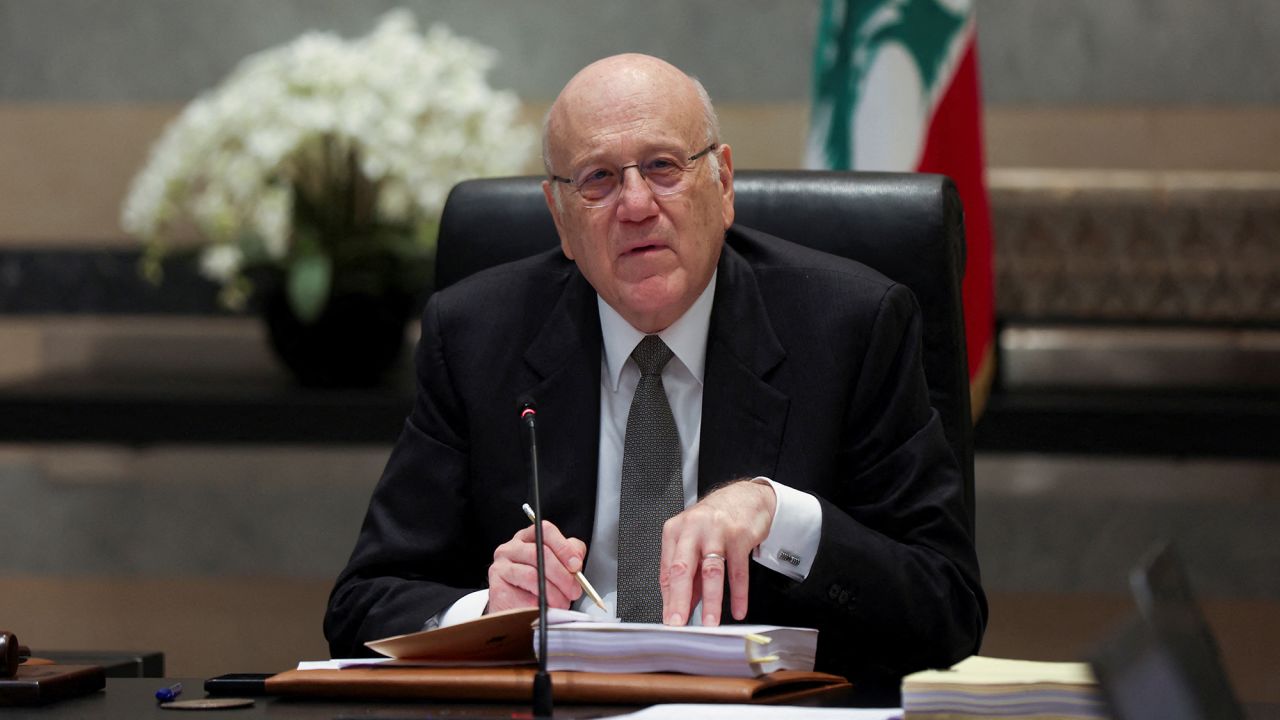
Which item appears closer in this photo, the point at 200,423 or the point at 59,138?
the point at 200,423

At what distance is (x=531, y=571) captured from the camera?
162cm

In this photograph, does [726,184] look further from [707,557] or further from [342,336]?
[342,336]

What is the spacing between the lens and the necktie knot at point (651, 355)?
1.98 meters

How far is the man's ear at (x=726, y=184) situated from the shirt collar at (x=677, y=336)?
83 millimetres

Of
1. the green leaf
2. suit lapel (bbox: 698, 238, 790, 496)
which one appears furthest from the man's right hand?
the green leaf

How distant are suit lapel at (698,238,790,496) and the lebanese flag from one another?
99 centimetres

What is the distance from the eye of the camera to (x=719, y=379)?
6.36ft

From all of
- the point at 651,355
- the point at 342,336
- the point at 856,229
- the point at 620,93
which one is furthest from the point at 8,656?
the point at 342,336

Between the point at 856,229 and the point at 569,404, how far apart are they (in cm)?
47

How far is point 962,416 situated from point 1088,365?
6.87ft

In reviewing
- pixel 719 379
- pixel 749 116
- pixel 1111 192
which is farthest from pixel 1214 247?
pixel 719 379

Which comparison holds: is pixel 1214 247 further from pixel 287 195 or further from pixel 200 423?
pixel 200 423

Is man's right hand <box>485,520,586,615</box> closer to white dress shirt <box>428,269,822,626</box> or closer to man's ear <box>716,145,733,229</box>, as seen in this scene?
white dress shirt <box>428,269,822,626</box>

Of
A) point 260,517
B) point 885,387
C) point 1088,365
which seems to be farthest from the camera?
point 260,517
